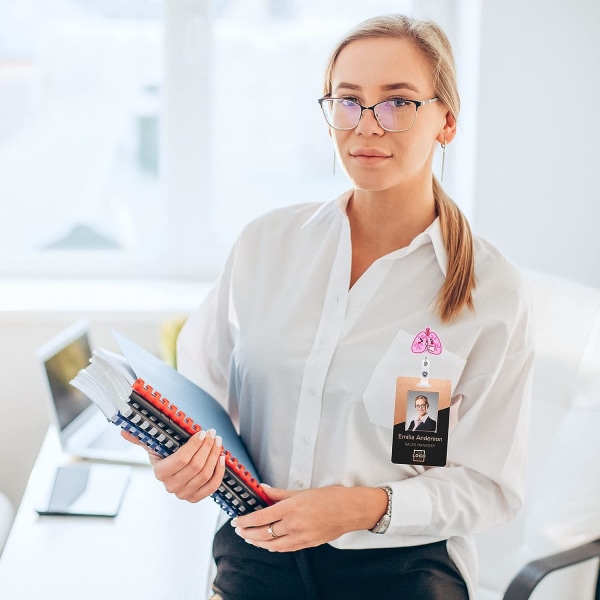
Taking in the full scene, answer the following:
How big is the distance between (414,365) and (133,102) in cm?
165

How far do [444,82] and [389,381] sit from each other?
18.5 inches

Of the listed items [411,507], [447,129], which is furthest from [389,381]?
[447,129]

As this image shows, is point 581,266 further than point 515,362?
Yes

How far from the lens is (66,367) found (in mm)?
1937

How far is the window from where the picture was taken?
2625mm

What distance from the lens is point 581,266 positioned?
2.40 metres

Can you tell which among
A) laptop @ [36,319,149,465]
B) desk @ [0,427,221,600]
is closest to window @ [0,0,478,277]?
laptop @ [36,319,149,465]

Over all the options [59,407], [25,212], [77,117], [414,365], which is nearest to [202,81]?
[77,117]

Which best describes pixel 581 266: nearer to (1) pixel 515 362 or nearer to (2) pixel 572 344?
(2) pixel 572 344

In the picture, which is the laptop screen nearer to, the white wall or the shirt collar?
the shirt collar

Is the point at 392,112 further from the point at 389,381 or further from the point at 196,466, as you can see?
the point at 196,466

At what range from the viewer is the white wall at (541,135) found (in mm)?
2270

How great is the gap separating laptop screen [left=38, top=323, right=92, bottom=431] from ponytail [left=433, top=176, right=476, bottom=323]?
2.88 feet

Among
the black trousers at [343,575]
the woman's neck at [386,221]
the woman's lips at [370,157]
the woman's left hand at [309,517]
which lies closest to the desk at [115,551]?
the black trousers at [343,575]
